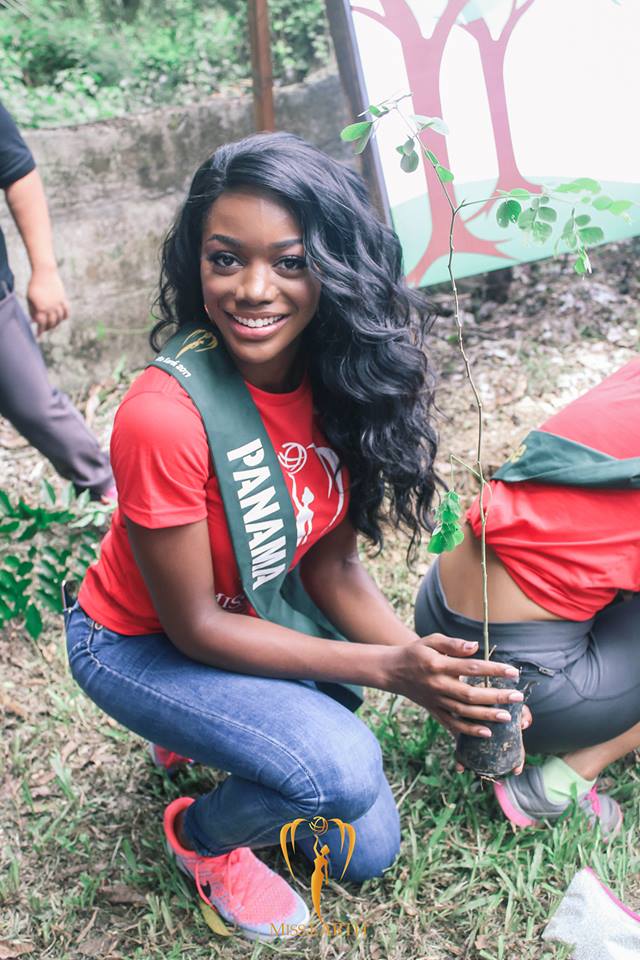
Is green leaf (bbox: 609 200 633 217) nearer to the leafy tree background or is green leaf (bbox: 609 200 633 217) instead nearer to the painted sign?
the painted sign

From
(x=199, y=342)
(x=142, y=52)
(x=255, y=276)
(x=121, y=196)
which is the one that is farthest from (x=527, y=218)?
(x=142, y=52)

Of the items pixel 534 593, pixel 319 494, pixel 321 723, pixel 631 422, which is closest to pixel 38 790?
pixel 321 723

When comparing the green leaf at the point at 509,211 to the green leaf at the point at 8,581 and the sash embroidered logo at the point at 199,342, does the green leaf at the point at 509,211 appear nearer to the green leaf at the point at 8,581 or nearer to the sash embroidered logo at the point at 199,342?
the sash embroidered logo at the point at 199,342

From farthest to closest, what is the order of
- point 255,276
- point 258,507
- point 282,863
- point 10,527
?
point 10,527 < point 282,863 < point 258,507 < point 255,276

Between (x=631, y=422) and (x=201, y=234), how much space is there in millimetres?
928

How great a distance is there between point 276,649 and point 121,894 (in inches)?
29.1

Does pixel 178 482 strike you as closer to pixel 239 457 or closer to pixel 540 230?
pixel 239 457

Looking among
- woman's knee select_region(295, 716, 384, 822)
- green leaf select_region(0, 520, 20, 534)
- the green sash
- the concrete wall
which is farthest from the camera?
the concrete wall

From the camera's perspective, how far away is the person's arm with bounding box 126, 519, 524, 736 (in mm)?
1634

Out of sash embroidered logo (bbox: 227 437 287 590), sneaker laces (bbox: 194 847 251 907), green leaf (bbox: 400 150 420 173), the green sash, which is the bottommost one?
sneaker laces (bbox: 194 847 251 907)

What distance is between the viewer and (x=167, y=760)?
7.65ft

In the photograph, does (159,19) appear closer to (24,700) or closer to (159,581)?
(24,700)

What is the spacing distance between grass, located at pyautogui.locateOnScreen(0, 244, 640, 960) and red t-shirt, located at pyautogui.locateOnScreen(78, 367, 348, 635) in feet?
2.05

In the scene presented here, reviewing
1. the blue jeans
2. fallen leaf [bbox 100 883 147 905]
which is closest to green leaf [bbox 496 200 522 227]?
the blue jeans
